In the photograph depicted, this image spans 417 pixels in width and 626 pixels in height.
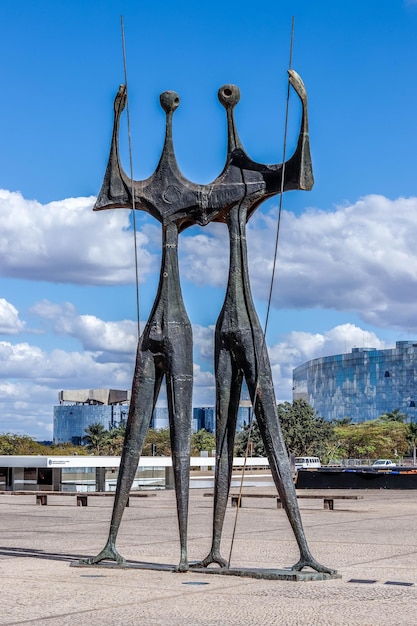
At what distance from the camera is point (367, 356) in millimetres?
163500

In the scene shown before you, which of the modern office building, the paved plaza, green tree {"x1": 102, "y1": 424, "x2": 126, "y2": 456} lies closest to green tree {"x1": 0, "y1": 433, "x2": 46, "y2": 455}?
green tree {"x1": 102, "y1": 424, "x2": 126, "y2": 456}

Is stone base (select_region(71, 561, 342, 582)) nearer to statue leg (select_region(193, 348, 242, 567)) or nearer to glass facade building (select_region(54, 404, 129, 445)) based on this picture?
statue leg (select_region(193, 348, 242, 567))

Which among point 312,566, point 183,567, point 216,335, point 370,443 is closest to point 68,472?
point 216,335

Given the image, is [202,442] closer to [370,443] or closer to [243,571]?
[370,443]

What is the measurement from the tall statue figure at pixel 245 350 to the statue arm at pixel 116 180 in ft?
4.11

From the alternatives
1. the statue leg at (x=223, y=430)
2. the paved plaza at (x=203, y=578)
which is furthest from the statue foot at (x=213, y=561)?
the paved plaza at (x=203, y=578)

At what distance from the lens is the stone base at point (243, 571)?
388 inches

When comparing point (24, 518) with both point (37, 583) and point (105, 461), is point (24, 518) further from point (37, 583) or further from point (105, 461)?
point (105, 461)

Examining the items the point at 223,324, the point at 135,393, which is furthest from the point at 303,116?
the point at 135,393

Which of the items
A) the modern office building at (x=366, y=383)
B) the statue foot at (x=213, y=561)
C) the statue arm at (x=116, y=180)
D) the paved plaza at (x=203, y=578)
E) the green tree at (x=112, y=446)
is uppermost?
the modern office building at (x=366, y=383)

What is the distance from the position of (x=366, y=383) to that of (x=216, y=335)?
15468 centimetres

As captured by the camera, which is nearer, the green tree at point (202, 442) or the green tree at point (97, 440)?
the green tree at point (202, 442)

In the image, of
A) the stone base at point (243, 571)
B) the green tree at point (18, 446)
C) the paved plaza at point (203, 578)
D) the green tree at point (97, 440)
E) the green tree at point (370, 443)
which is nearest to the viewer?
the paved plaza at point (203, 578)

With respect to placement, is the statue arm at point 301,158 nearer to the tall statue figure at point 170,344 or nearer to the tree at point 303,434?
the tall statue figure at point 170,344
